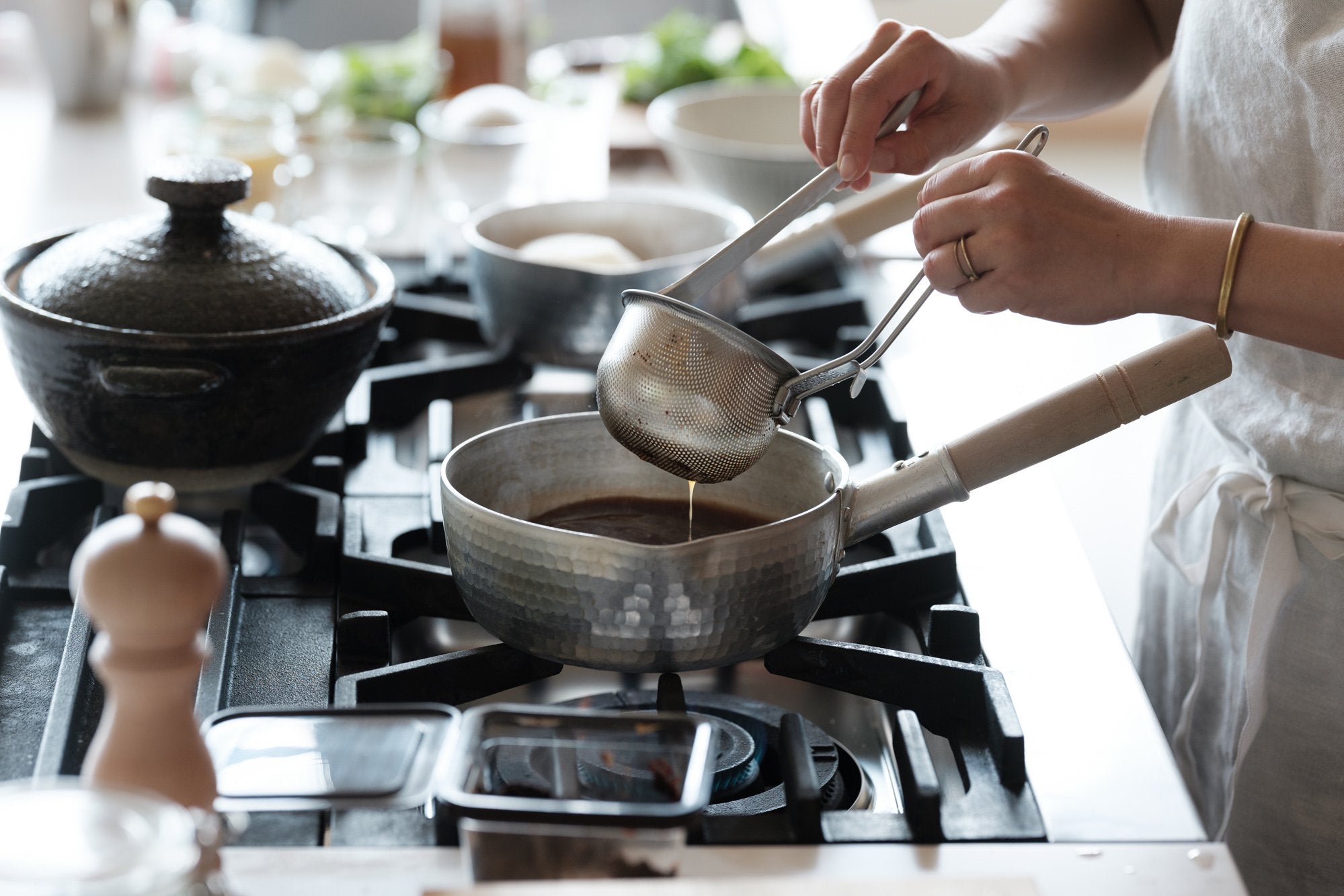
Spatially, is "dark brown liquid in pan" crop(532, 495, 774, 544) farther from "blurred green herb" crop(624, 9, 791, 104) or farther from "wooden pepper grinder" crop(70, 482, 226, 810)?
"blurred green herb" crop(624, 9, 791, 104)

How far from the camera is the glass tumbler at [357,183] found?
1.45 metres

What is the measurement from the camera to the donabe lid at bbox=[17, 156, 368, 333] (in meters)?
0.78

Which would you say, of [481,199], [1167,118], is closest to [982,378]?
[1167,118]

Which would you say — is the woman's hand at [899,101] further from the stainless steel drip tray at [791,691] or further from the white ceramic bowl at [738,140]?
the white ceramic bowl at [738,140]

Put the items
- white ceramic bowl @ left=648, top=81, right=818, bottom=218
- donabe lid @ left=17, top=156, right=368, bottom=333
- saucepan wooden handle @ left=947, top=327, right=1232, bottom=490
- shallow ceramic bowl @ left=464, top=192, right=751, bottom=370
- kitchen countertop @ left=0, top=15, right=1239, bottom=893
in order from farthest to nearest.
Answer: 1. white ceramic bowl @ left=648, top=81, right=818, bottom=218
2. shallow ceramic bowl @ left=464, top=192, right=751, bottom=370
3. donabe lid @ left=17, top=156, right=368, bottom=333
4. saucepan wooden handle @ left=947, top=327, right=1232, bottom=490
5. kitchen countertop @ left=0, top=15, right=1239, bottom=893

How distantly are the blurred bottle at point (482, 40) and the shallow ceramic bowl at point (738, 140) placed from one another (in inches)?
8.5

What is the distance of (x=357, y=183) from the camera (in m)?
1.47

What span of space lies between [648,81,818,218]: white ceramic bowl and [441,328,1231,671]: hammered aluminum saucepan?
69 centimetres

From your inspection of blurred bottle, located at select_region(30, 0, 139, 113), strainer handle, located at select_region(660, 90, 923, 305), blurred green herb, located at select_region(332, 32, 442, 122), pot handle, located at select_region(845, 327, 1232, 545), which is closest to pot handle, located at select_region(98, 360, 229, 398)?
strainer handle, located at select_region(660, 90, 923, 305)

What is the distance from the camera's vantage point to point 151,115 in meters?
1.93

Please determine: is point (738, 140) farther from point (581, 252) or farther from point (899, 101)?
point (899, 101)

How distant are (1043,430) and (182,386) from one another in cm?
47

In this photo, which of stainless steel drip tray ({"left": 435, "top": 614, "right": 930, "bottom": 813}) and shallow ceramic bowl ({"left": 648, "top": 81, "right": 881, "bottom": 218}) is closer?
stainless steel drip tray ({"left": 435, "top": 614, "right": 930, "bottom": 813})

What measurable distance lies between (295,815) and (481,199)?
41.4 inches
